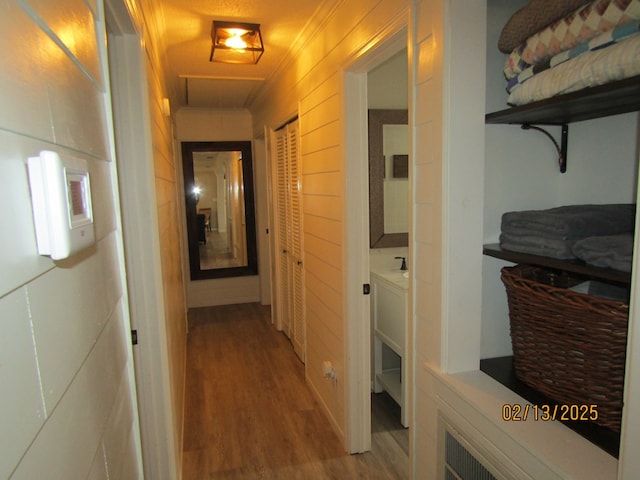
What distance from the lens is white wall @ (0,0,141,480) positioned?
1.48ft

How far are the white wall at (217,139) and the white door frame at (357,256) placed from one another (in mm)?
3135

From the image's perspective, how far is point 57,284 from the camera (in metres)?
0.60

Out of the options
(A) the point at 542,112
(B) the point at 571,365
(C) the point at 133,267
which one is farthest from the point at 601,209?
(C) the point at 133,267

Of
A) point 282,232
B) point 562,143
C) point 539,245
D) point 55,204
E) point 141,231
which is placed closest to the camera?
point 55,204

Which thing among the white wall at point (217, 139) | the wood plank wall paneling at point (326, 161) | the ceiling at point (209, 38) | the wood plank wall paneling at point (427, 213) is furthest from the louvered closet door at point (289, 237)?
the wood plank wall paneling at point (427, 213)

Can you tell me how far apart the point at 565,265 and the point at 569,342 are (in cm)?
20

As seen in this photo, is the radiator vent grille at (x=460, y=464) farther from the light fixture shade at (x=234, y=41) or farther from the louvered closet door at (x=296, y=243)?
the light fixture shade at (x=234, y=41)

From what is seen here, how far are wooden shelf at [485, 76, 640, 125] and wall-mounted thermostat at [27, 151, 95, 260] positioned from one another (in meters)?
1.00

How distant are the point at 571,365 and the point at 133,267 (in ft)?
5.01

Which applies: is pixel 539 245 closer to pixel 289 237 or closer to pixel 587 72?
pixel 587 72

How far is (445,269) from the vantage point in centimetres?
137

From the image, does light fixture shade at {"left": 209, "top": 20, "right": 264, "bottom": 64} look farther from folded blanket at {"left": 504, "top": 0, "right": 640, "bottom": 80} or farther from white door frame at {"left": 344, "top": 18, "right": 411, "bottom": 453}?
folded blanket at {"left": 504, "top": 0, "right": 640, "bottom": 80}

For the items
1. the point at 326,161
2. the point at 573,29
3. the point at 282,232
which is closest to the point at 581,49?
the point at 573,29
